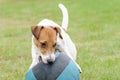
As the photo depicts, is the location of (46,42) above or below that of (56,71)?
above

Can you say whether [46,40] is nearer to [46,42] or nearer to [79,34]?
[46,42]

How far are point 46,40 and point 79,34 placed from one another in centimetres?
735

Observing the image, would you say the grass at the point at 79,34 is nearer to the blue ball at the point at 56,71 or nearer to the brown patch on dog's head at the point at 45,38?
the blue ball at the point at 56,71

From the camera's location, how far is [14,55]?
33.3ft

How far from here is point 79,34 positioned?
13391mm

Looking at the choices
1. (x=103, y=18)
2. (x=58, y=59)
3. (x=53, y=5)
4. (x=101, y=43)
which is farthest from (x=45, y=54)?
(x=53, y=5)

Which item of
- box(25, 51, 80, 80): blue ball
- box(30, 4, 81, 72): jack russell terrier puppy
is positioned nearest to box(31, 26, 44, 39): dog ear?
box(30, 4, 81, 72): jack russell terrier puppy

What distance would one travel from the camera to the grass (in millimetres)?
8578

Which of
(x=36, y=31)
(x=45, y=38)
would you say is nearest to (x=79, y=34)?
(x=36, y=31)

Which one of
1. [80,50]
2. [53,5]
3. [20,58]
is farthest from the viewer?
[53,5]

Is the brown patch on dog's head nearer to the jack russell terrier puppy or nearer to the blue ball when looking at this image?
the jack russell terrier puppy

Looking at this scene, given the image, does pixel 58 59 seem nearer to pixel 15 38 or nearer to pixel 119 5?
pixel 15 38

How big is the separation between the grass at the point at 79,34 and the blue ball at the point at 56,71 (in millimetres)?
1450

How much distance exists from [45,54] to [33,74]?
0.40 m
